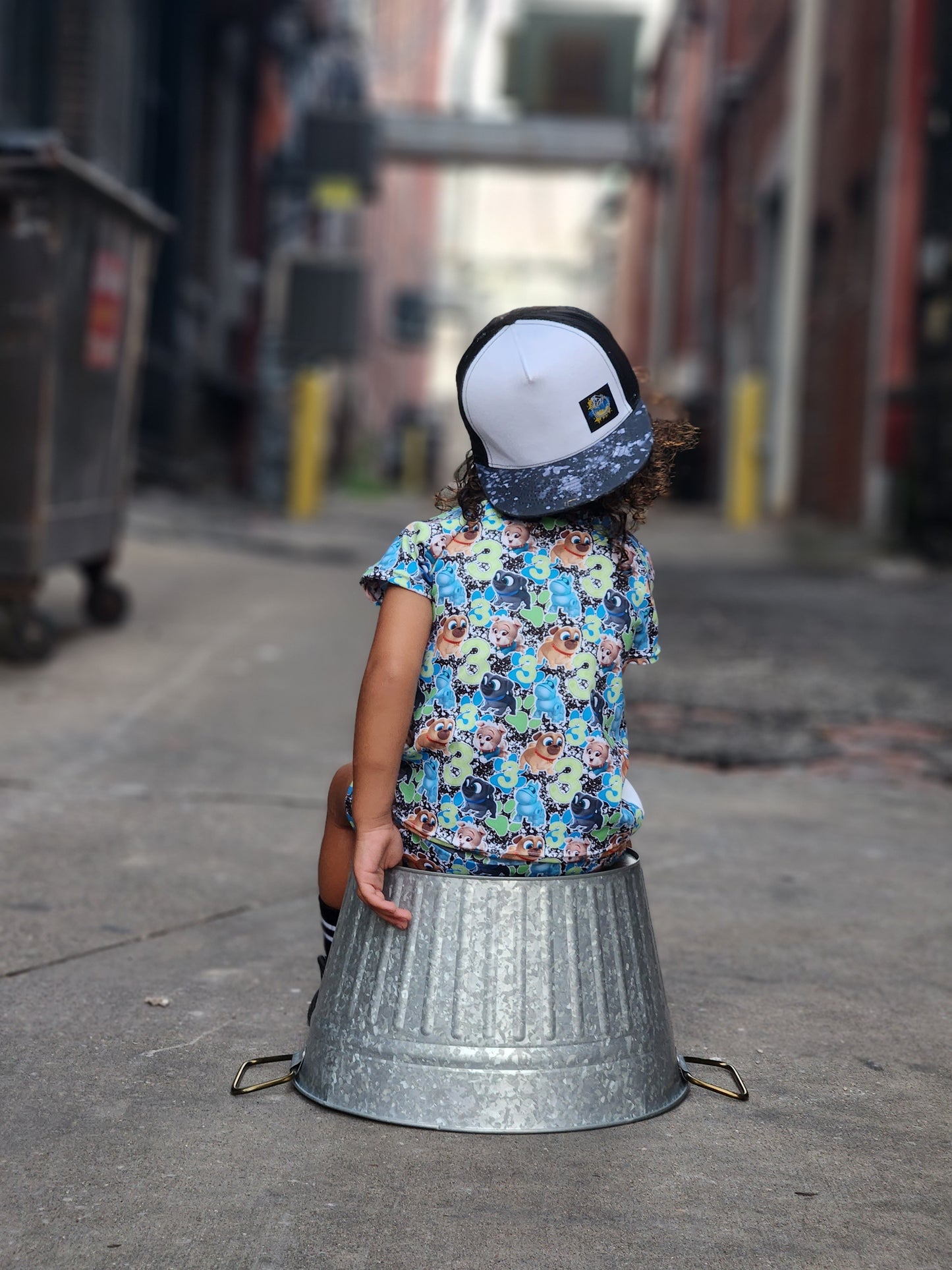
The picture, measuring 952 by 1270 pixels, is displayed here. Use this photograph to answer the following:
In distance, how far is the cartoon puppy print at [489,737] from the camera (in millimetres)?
2211

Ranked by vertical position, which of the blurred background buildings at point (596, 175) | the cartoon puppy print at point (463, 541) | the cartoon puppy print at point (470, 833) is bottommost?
the cartoon puppy print at point (470, 833)

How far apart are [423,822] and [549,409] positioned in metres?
0.61

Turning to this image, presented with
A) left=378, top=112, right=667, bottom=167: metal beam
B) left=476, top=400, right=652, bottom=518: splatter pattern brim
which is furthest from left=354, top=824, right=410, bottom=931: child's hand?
left=378, top=112, right=667, bottom=167: metal beam

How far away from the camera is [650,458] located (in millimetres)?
2291

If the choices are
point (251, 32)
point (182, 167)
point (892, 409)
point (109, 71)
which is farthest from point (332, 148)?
point (892, 409)

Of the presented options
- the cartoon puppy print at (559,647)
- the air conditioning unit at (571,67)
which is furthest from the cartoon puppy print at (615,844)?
the air conditioning unit at (571,67)

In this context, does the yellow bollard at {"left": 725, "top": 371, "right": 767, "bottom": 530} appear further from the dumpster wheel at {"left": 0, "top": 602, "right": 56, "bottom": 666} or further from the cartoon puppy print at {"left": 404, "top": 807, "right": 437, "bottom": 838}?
the cartoon puppy print at {"left": 404, "top": 807, "right": 437, "bottom": 838}

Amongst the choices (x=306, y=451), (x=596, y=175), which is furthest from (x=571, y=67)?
(x=306, y=451)

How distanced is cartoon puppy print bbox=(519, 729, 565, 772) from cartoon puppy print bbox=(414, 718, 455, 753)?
0.36 feet

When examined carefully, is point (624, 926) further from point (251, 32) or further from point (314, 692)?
point (251, 32)

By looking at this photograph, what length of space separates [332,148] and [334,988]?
628 inches

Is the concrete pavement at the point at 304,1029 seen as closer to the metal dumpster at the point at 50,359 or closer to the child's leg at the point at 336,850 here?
the child's leg at the point at 336,850

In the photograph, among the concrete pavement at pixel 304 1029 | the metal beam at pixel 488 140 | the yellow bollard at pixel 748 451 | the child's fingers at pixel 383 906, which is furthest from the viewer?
the metal beam at pixel 488 140

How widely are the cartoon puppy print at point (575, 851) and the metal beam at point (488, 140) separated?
22444 mm
